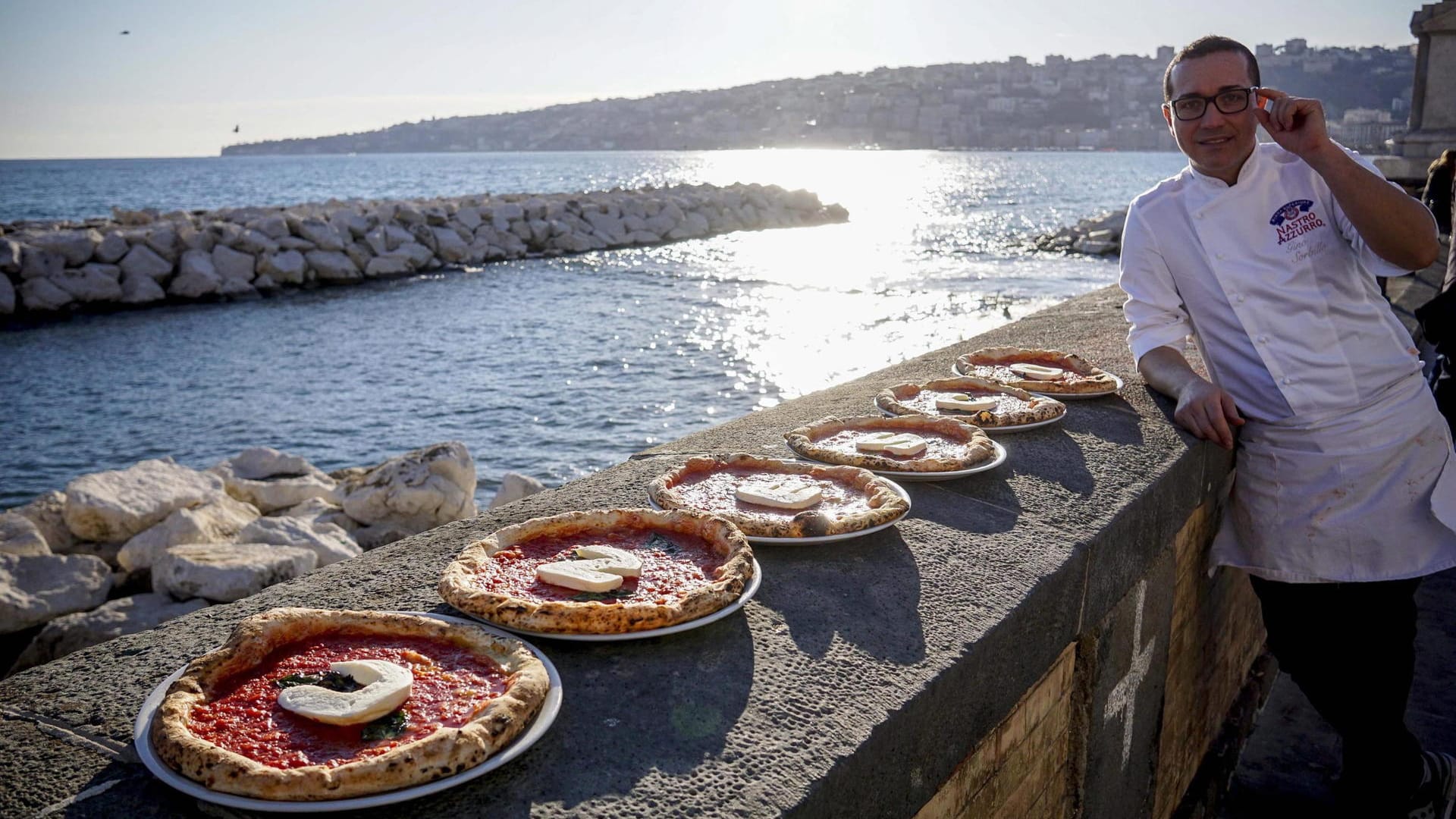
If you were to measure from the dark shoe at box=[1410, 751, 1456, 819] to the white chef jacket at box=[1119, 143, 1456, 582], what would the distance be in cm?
66

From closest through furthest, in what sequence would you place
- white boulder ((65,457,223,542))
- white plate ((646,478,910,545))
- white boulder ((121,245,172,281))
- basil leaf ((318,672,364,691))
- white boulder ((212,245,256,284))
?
basil leaf ((318,672,364,691)), white plate ((646,478,910,545)), white boulder ((65,457,223,542)), white boulder ((121,245,172,281)), white boulder ((212,245,256,284))

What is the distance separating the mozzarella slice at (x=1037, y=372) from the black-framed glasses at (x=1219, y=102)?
117 cm

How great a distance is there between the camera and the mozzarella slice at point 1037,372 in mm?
4098

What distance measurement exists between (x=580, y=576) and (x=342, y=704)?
0.56 meters

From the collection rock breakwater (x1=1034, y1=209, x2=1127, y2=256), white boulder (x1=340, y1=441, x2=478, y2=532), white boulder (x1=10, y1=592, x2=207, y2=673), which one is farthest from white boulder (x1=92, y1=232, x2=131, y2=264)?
rock breakwater (x1=1034, y1=209, x2=1127, y2=256)

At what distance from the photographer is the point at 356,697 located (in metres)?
1.64

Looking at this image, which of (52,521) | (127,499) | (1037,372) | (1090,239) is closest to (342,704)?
(1037,372)

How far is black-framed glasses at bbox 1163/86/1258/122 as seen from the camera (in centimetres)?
309

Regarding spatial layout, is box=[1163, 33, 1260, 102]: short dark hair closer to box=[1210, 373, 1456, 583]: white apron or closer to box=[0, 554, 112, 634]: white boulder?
box=[1210, 373, 1456, 583]: white apron

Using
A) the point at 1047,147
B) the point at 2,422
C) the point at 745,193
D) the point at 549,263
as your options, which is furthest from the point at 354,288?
the point at 1047,147

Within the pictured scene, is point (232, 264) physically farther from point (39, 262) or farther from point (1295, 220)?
point (1295, 220)

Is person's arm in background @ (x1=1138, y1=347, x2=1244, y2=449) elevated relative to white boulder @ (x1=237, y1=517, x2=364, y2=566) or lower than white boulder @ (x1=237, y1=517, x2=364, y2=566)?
elevated

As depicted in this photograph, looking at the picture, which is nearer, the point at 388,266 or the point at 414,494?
the point at 414,494

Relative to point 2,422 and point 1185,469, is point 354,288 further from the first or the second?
point 1185,469
